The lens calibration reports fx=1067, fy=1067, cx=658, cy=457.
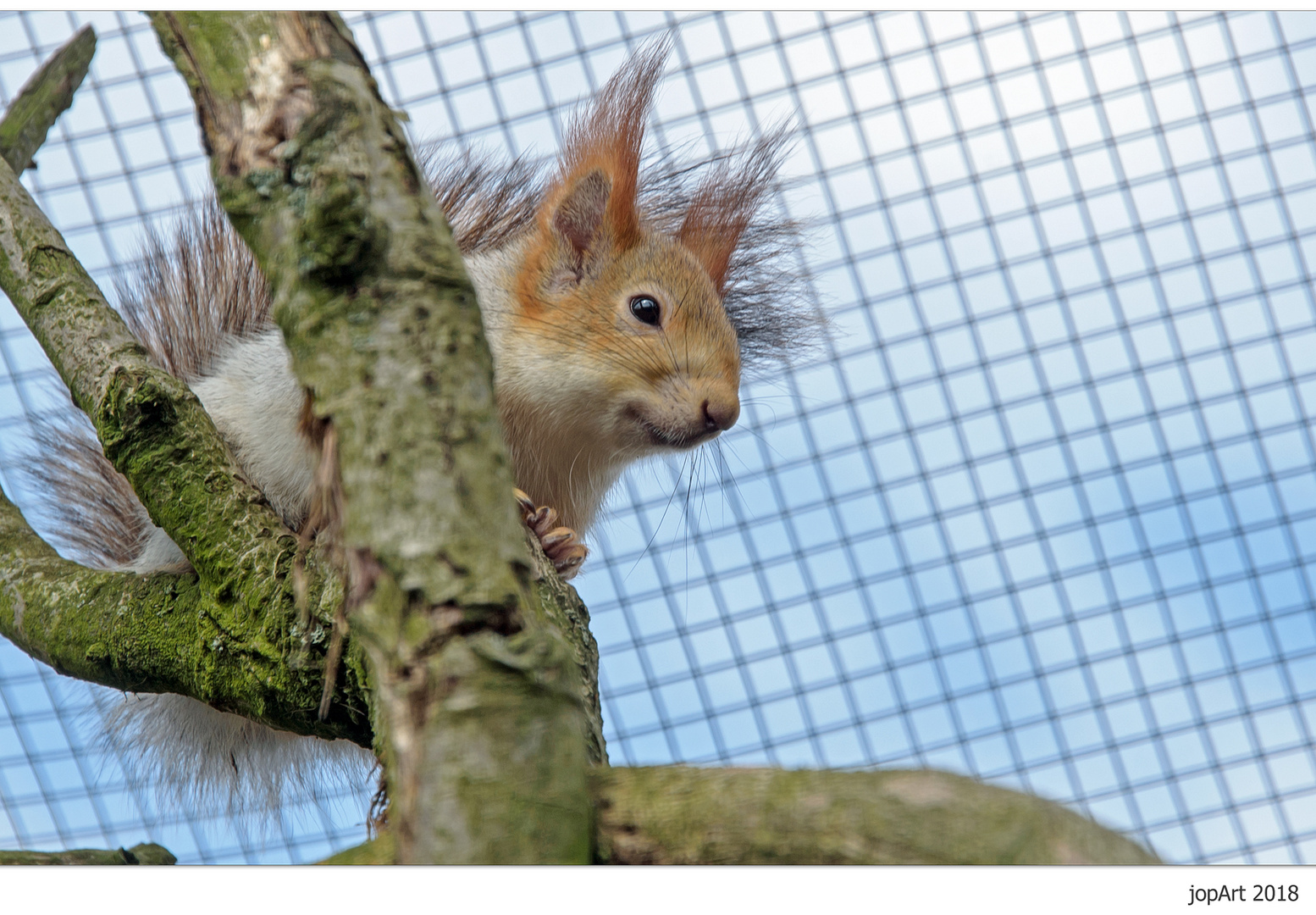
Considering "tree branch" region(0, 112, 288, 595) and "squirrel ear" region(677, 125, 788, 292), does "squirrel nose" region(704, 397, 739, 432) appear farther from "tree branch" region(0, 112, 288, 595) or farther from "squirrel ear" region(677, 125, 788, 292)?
"tree branch" region(0, 112, 288, 595)

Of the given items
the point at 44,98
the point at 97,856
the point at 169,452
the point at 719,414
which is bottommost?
the point at 97,856

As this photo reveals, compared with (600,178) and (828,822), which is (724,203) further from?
(828,822)

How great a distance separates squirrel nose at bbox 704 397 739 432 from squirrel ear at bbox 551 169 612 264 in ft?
1.18

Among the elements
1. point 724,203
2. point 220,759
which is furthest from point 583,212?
point 220,759

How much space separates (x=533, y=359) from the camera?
1632mm

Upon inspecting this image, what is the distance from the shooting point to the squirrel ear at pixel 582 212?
1753 millimetres

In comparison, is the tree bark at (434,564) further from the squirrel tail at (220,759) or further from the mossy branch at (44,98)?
the mossy branch at (44,98)

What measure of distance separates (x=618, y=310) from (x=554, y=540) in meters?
0.41

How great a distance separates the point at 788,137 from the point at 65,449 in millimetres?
1365

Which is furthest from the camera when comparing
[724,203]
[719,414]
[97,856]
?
[724,203]

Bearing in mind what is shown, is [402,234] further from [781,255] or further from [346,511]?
[781,255]

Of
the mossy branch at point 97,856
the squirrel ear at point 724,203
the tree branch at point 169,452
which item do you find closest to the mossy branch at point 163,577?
the tree branch at point 169,452

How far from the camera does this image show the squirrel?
5.22 feet

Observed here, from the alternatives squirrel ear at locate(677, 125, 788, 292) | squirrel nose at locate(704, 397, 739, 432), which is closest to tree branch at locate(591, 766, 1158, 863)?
squirrel nose at locate(704, 397, 739, 432)
